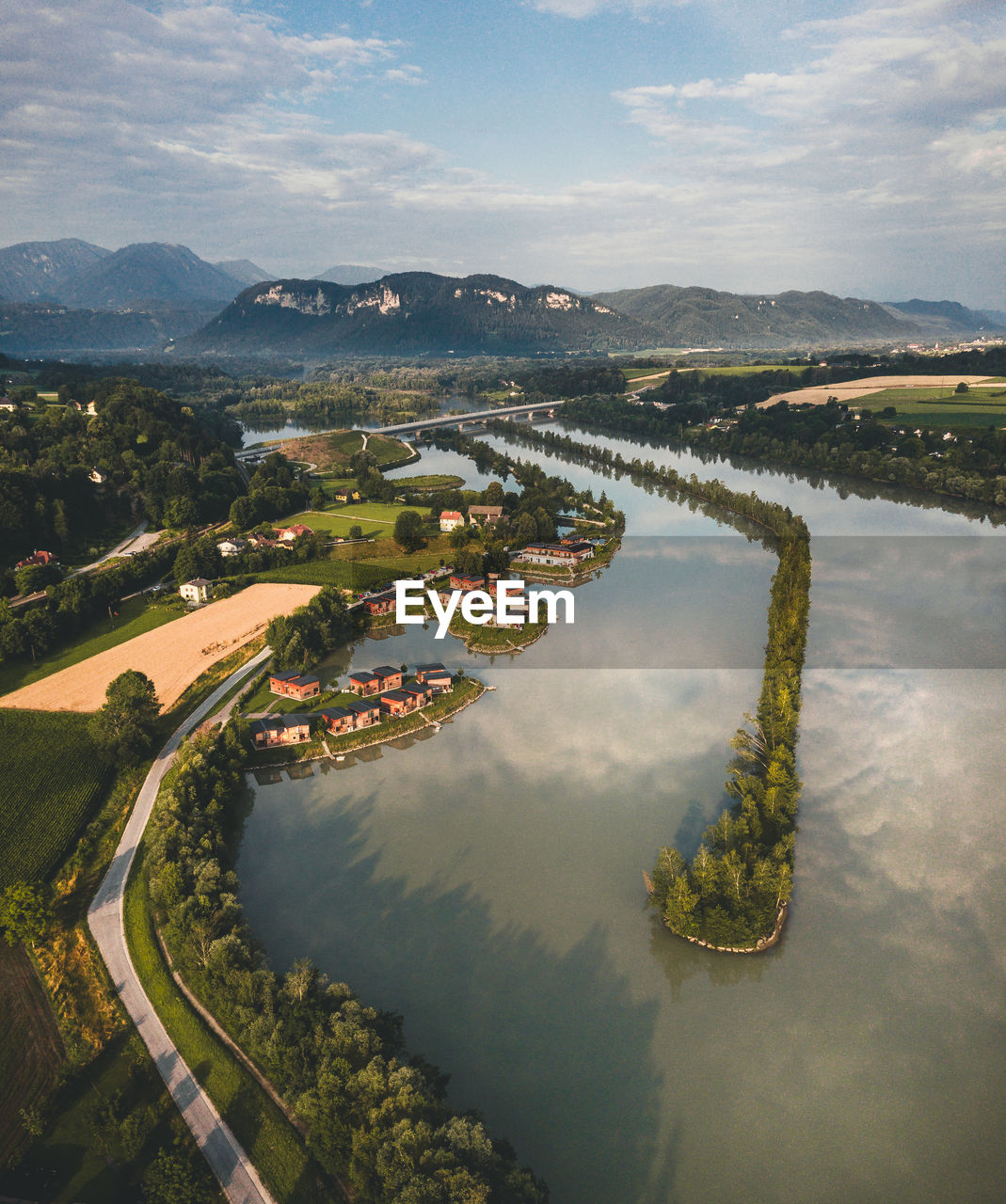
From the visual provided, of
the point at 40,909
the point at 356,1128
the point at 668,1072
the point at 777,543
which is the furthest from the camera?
the point at 777,543

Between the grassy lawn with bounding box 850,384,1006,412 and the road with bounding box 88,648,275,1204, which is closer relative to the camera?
the road with bounding box 88,648,275,1204

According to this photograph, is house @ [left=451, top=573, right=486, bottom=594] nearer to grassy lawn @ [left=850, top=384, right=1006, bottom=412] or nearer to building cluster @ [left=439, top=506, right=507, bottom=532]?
building cluster @ [left=439, top=506, right=507, bottom=532]

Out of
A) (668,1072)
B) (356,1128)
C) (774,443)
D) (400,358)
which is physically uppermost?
(400,358)

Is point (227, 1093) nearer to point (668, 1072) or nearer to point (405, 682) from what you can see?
point (668, 1072)

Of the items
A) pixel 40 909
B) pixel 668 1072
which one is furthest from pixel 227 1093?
pixel 668 1072

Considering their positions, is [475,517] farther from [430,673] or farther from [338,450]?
[338,450]

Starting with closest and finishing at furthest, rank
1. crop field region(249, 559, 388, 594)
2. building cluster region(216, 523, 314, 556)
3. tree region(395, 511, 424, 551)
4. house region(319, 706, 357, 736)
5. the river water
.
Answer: the river water < house region(319, 706, 357, 736) < crop field region(249, 559, 388, 594) < building cluster region(216, 523, 314, 556) < tree region(395, 511, 424, 551)

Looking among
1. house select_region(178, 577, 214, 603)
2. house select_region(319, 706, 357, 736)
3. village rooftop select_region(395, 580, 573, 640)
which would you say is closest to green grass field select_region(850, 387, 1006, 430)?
village rooftop select_region(395, 580, 573, 640)
